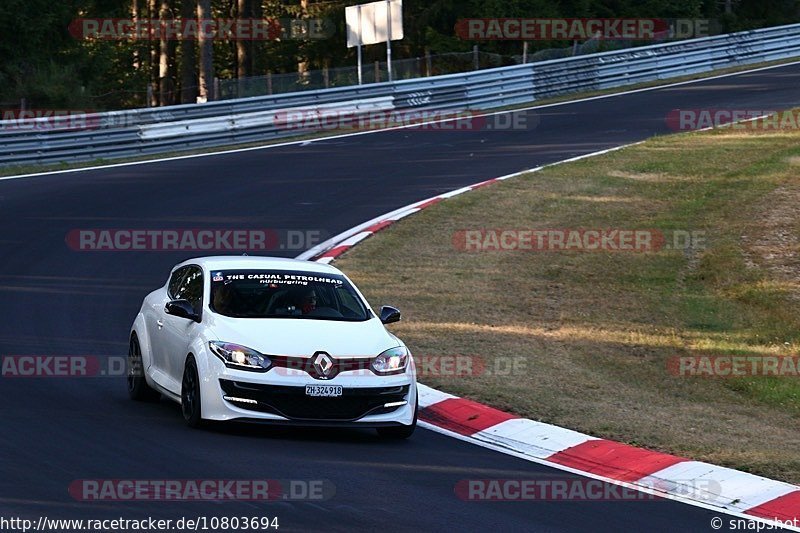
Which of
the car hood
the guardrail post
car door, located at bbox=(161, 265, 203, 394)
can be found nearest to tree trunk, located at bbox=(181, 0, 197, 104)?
the guardrail post

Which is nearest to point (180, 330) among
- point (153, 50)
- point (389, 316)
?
point (389, 316)

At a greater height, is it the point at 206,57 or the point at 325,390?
the point at 206,57

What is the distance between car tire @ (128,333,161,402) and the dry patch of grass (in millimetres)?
2611

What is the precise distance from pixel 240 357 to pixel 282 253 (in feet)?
28.9

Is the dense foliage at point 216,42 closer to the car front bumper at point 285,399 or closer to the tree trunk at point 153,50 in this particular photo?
the tree trunk at point 153,50

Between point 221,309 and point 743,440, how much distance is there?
4.43m

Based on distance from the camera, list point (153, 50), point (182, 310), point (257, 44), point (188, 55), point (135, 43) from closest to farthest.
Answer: point (182, 310) < point (188, 55) < point (257, 44) < point (135, 43) < point (153, 50)

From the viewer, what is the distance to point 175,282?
39.1 feet

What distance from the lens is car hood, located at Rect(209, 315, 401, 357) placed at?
9.95 metres

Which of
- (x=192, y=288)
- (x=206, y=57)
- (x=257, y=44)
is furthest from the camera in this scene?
(x=257, y=44)

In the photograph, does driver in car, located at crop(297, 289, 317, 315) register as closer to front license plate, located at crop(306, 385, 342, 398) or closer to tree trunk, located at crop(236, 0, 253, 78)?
front license plate, located at crop(306, 385, 342, 398)

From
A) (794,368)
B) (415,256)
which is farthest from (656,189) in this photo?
(794,368)

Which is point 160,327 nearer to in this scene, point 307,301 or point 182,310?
point 182,310

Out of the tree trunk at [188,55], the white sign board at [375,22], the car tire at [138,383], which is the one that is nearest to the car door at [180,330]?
the car tire at [138,383]
